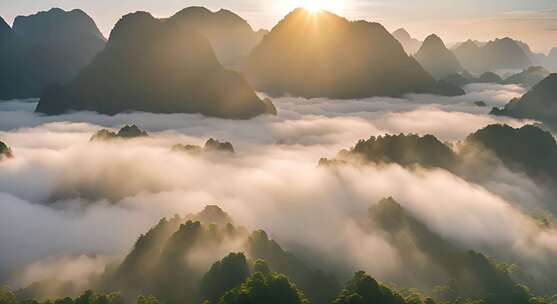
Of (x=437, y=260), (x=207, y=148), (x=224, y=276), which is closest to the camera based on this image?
(x=224, y=276)

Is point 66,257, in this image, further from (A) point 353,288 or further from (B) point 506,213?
(B) point 506,213

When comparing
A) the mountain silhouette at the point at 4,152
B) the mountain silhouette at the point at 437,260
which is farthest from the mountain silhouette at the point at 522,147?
the mountain silhouette at the point at 4,152

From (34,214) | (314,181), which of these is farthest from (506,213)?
(34,214)

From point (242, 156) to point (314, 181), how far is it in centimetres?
4820

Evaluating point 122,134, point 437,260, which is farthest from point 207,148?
point 437,260

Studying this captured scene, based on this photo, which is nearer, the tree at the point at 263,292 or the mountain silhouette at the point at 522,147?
the tree at the point at 263,292

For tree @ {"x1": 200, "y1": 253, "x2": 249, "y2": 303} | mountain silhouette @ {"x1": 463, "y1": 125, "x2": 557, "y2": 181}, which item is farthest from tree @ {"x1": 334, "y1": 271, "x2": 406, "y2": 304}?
mountain silhouette @ {"x1": 463, "y1": 125, "x2": 557, "y2": 181}

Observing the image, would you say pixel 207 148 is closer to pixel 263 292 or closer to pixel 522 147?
pixel 522 147

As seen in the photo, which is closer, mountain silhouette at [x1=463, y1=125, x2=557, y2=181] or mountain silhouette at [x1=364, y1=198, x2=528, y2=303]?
mountain silhouette at [x1=364, y1=198, x2=528, y2=303]

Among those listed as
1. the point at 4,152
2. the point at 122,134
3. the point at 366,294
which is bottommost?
the point at 4,152

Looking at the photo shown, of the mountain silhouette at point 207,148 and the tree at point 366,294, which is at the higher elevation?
the tree at point 366,294

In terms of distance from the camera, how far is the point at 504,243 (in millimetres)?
77812

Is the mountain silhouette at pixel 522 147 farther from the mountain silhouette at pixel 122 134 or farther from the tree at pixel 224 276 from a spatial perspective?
the mountain silhouette at pixel 122 134

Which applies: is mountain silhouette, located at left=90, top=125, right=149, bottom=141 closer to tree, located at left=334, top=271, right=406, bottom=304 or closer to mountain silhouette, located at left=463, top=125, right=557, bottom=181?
mountain silhouette, located at left=463, top=125, right=557, bottom=181
